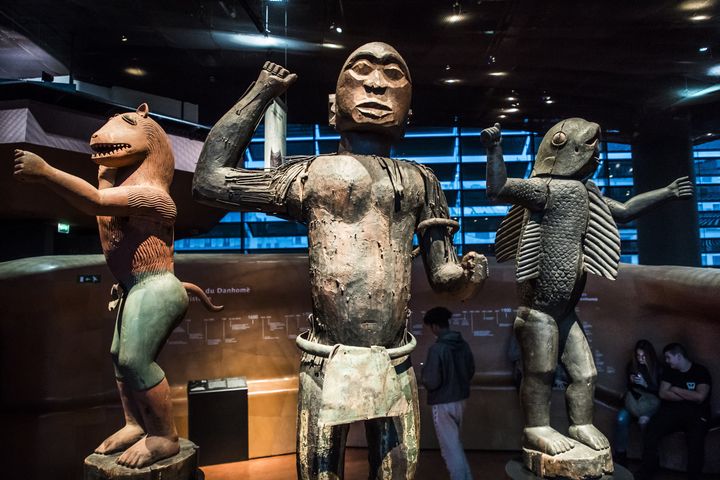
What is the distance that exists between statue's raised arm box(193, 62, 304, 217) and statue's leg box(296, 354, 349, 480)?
58cm

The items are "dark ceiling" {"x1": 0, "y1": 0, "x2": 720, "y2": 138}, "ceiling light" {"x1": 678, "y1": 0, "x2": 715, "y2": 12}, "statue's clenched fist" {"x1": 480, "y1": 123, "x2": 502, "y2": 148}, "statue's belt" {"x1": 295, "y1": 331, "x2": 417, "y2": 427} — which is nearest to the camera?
"statue's belt" {"x1": 295, "y1": 331, "x2": 417, "y2": 427}

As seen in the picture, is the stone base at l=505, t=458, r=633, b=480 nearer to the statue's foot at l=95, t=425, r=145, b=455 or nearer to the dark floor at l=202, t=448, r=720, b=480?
the dark floor at l=202, t=448, r=720, b=480

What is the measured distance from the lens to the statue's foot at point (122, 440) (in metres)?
2.05

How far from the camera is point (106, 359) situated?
364 cm

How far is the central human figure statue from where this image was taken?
1554mm

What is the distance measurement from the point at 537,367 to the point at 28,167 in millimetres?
2359

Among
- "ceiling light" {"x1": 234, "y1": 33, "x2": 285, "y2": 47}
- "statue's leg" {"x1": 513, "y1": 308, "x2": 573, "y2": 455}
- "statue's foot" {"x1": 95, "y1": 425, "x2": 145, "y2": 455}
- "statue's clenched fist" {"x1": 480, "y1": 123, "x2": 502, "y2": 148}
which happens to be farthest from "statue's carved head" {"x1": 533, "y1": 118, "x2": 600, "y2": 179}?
"statue's foot" {"x1": 95, "y1": 425, "x2": 145, "y2": 455}

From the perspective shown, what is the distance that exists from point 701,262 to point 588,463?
2.34m

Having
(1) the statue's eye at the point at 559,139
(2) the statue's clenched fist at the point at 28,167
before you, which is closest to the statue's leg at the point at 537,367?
(1) the statue's eye at the point at 559,139

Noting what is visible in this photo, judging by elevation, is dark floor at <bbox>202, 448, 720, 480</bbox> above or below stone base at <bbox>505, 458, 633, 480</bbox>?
below

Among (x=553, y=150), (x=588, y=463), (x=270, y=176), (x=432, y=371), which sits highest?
(x=553, y=150)

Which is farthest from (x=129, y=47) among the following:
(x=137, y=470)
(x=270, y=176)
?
(x=137, y=470)

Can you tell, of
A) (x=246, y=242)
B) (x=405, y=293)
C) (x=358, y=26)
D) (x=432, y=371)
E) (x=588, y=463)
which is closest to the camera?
(x=405, y=293)

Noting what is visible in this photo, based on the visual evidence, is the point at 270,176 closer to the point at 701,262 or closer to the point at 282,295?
the point at 282,295
